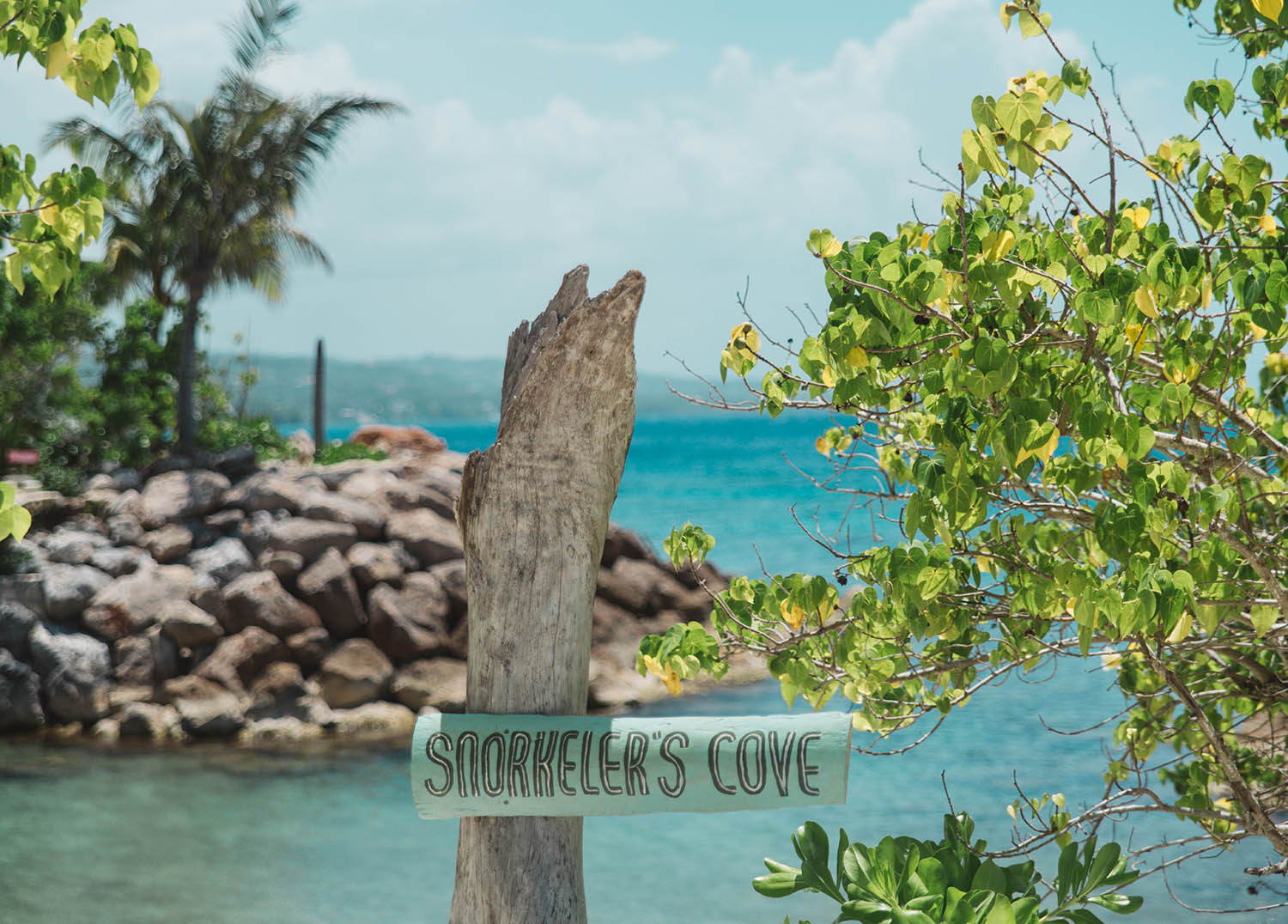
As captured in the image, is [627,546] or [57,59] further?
[627,546]

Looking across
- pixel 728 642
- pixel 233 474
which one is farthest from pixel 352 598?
pixel 728 642

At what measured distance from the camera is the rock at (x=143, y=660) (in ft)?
43.9

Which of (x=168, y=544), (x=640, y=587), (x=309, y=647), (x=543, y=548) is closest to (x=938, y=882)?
(x=543, y=548)

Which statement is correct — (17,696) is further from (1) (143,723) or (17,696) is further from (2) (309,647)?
(2) (309,647)

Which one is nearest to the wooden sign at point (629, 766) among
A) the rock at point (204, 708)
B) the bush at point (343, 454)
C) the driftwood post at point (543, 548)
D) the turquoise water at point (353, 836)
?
the driftwood post at point (543, 548)

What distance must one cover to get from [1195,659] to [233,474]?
15591 millimetres

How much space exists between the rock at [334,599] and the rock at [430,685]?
35.3 inches

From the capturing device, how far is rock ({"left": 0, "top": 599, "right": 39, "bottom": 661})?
13211 mm

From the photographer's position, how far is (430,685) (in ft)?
46.2

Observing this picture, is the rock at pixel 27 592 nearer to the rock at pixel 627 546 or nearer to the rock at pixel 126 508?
the rock at pixel 126 508

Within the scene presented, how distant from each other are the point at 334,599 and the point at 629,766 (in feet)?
39.6

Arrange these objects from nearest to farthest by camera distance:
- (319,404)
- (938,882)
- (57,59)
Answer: (938,882) < (57,59) < (319,404)

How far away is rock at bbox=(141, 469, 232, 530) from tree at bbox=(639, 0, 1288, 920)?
13528mm

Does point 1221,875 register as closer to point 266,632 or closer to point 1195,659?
point 1195,659
